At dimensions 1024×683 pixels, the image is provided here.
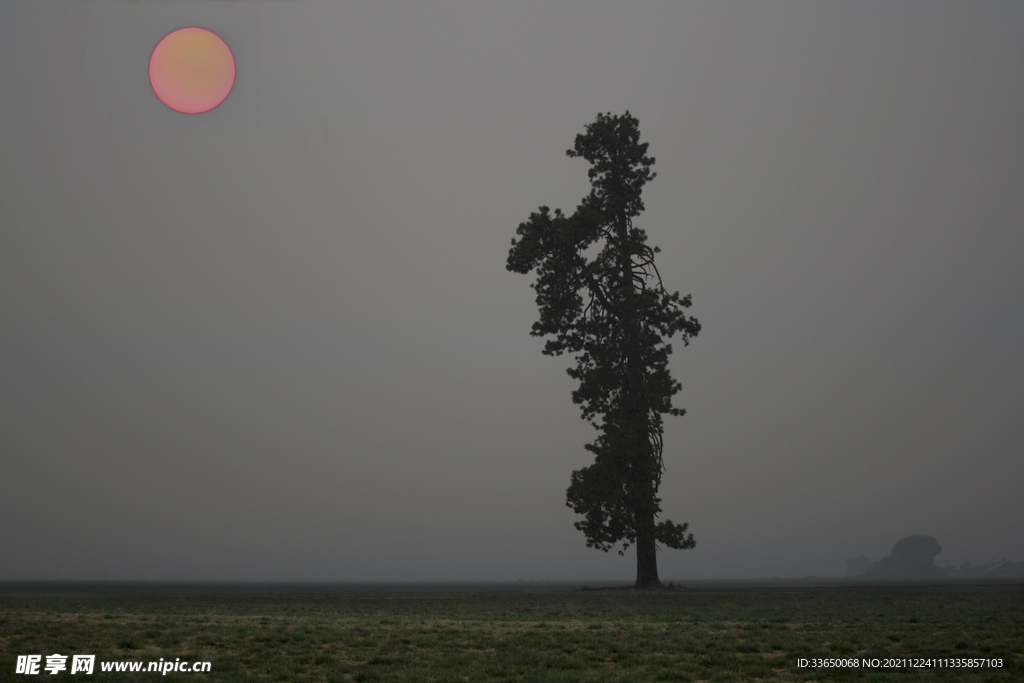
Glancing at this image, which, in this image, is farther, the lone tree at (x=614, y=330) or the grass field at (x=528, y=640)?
the lone tree at (x=614, y=330)

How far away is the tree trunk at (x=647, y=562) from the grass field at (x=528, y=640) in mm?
13167

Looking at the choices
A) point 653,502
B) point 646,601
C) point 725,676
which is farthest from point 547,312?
point 725,676

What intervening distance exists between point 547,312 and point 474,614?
21486 mm

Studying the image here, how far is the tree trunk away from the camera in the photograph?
40000mm

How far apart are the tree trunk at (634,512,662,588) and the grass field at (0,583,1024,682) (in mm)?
13167

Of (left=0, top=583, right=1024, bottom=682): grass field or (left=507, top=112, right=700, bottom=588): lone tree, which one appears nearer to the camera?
(left=0, top=583, right=1024, bottom=682): grass field

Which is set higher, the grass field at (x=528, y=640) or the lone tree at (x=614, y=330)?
the lone tree at (x=614, y=330)

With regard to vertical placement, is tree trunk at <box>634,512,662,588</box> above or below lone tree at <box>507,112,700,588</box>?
below

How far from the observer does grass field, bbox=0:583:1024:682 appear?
1439 cm

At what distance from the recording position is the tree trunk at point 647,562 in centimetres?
4000

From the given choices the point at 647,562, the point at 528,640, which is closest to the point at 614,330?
the point at 647,562

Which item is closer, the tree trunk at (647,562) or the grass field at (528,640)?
the grass field at (528,640)

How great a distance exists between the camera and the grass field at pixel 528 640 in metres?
14.4

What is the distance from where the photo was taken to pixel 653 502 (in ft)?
132
